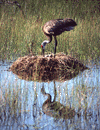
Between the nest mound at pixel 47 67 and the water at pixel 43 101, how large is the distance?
0.76 metres

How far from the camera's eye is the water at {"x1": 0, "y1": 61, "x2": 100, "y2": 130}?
3.37m

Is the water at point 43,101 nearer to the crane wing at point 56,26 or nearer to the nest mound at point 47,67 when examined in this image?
the nest mound at point 47,67

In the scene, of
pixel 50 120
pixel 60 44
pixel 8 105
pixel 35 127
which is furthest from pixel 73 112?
pixel 60 44

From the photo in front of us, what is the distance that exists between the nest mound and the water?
2.49 ft

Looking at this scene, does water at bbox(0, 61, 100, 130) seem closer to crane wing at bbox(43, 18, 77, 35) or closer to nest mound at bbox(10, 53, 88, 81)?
nest mound at bbox(10, 53, 88, 81)

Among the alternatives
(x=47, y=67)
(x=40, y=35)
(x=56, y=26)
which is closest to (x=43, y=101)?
(x=47, y=67)

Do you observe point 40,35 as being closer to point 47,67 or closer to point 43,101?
point 47,67

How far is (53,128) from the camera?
329 centimetres

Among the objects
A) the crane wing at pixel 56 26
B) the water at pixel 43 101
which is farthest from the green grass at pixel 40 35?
the water at pixel 43 101

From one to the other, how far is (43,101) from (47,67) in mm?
2177

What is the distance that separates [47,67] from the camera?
6.18 meters

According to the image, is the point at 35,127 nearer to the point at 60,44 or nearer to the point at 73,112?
the point at 73,112

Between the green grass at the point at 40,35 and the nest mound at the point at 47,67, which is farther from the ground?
the green grass at the point at 40,35

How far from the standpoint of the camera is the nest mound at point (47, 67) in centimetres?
596
